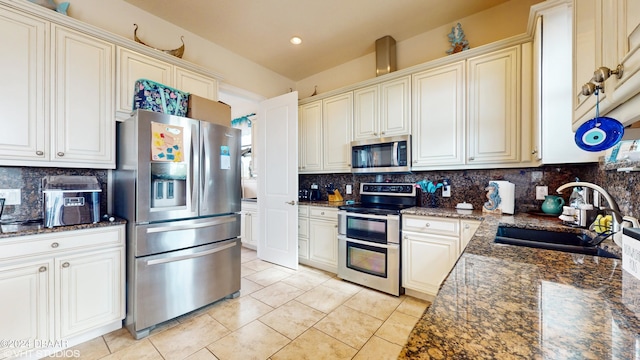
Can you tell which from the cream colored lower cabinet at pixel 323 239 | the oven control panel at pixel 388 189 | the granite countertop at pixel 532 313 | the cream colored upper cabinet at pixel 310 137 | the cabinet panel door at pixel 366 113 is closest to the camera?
the granite countertop at pixel 532 313

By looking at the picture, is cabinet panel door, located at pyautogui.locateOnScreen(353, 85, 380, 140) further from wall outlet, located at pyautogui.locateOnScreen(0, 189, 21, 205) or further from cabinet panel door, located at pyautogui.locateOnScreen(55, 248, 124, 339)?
wall outlet, located at pyautogui.locateOnScreen(0, 189, 21, 205)

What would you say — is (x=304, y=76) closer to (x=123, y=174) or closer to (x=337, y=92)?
(x=337, y=92)

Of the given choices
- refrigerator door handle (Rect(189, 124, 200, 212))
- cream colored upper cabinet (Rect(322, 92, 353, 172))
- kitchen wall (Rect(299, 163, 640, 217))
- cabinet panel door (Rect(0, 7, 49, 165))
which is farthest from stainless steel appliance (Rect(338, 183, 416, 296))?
cabinet panel door (Rect(0, 7, 49, 165))

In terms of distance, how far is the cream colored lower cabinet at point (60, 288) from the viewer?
1.48m

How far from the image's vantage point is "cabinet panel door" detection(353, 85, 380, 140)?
9.45ft

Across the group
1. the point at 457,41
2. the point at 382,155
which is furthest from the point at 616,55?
the point at 457,41

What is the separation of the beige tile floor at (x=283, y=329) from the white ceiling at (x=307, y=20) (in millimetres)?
2911

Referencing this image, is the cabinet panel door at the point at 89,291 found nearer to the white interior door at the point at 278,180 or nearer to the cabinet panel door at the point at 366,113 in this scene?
the white interior door at the point at 278,180

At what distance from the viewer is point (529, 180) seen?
2254 mm

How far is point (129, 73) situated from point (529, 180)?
3.76m

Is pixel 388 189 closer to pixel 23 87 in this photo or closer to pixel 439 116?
pixel 439 116

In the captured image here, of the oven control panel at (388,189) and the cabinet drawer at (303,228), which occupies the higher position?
the oven control panel at (388,189)

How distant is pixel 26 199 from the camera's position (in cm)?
184

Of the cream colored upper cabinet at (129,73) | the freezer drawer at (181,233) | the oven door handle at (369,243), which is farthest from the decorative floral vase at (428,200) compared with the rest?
the cream colored upper cabinet at (129,73)
